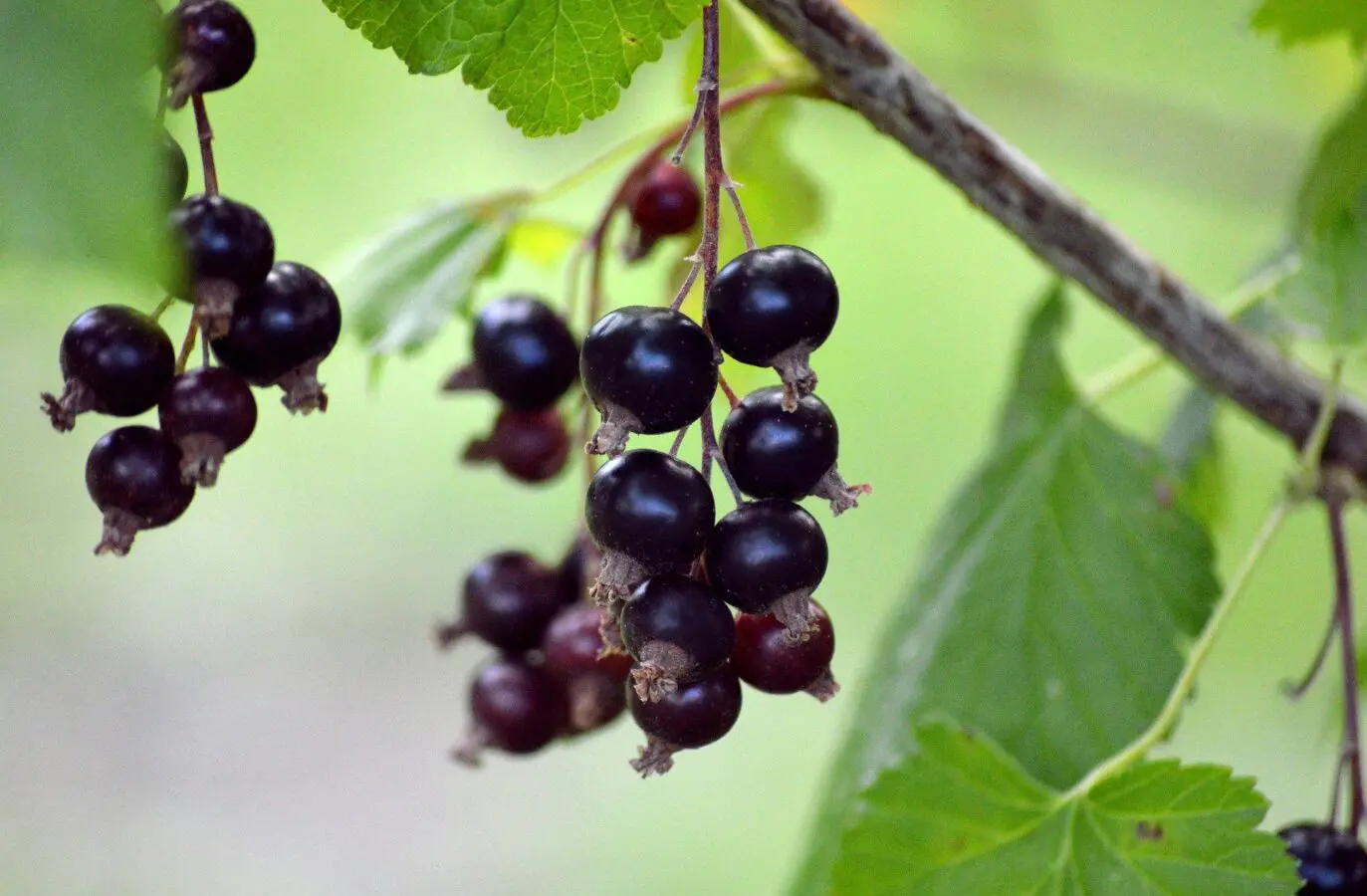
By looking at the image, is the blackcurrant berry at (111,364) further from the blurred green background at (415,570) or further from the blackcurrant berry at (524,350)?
the blurred green background at (415,570)

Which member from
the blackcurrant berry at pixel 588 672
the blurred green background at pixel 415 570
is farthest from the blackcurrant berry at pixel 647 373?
the blurred green background at pixel 415 570

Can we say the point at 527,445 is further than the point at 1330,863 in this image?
Yes

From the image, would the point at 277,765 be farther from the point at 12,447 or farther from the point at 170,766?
the point at 12,447

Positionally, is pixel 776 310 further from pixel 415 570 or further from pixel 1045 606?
pixel 415 570

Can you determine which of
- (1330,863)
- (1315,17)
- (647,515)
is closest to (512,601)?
(647,515)

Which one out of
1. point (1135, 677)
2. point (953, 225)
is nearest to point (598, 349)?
point (1135, 677)

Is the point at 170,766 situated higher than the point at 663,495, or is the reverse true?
the point at 170,766
